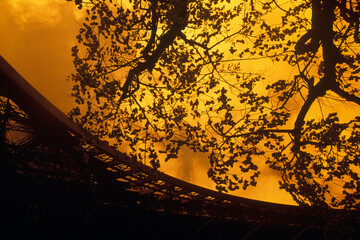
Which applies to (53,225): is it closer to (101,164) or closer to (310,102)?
(101,164)

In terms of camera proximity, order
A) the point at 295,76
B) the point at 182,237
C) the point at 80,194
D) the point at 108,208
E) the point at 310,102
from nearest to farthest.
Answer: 1. the point at 310,102
2. the point at 295,76
3. the point at 80,194
4. the point at 108,208
5. the point at 182,237

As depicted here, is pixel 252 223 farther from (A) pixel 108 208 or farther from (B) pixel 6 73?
(B) pixel 6 73

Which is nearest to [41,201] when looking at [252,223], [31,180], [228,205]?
[31,180]

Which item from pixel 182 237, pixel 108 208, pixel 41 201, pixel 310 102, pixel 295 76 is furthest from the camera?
pixel 182 237

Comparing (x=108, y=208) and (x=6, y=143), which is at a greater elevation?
(x=6, y=143)

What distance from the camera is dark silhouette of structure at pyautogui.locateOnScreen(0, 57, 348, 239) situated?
38.4ft

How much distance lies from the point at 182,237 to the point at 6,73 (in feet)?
45.1

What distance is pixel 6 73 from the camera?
10664 mm

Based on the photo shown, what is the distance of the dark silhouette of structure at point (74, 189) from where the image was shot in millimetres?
11693

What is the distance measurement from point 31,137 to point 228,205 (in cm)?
1266

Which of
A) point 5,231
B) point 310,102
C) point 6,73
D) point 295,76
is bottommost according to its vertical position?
point 5,231

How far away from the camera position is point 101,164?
44.4ft

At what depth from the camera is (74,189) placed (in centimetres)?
1324

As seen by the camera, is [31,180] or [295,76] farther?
[31,180]
